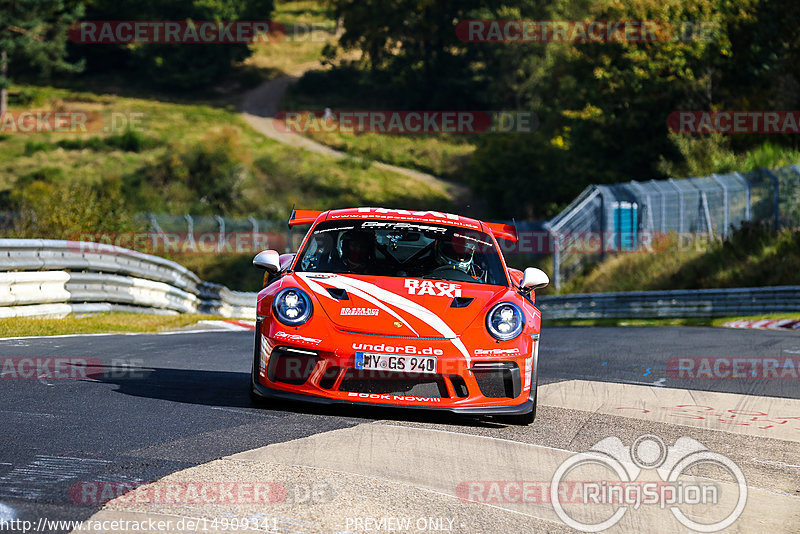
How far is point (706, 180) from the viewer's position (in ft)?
94.6

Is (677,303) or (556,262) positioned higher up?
(556,262)

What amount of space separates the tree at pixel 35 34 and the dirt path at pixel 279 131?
13.6m

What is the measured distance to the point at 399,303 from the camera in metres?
7.02

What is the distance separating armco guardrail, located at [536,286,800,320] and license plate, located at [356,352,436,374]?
53.1 feet

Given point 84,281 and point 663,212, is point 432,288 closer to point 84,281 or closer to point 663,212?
point 84,281

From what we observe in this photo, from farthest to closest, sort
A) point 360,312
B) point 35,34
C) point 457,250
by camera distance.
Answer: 1. point 35,34
2. point 457,250
3. point 360,312

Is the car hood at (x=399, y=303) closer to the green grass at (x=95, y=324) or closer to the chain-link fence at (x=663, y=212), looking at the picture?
the green grass at (x=95, y=324)

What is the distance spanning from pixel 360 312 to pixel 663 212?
79.2 feet

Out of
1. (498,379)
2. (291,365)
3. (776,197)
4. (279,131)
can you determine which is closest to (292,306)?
(291,365)

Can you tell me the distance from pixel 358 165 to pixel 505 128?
10.1 m

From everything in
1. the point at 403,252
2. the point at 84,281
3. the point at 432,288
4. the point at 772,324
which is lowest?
the point at 772,324

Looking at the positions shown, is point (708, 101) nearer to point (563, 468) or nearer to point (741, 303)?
point (741, 303)

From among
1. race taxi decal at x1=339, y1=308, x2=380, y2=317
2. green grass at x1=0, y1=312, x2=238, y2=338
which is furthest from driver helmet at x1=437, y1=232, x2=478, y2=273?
green grass at x1=0, y1=312, x2=238, y2=338

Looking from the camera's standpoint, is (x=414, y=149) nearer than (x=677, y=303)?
No
